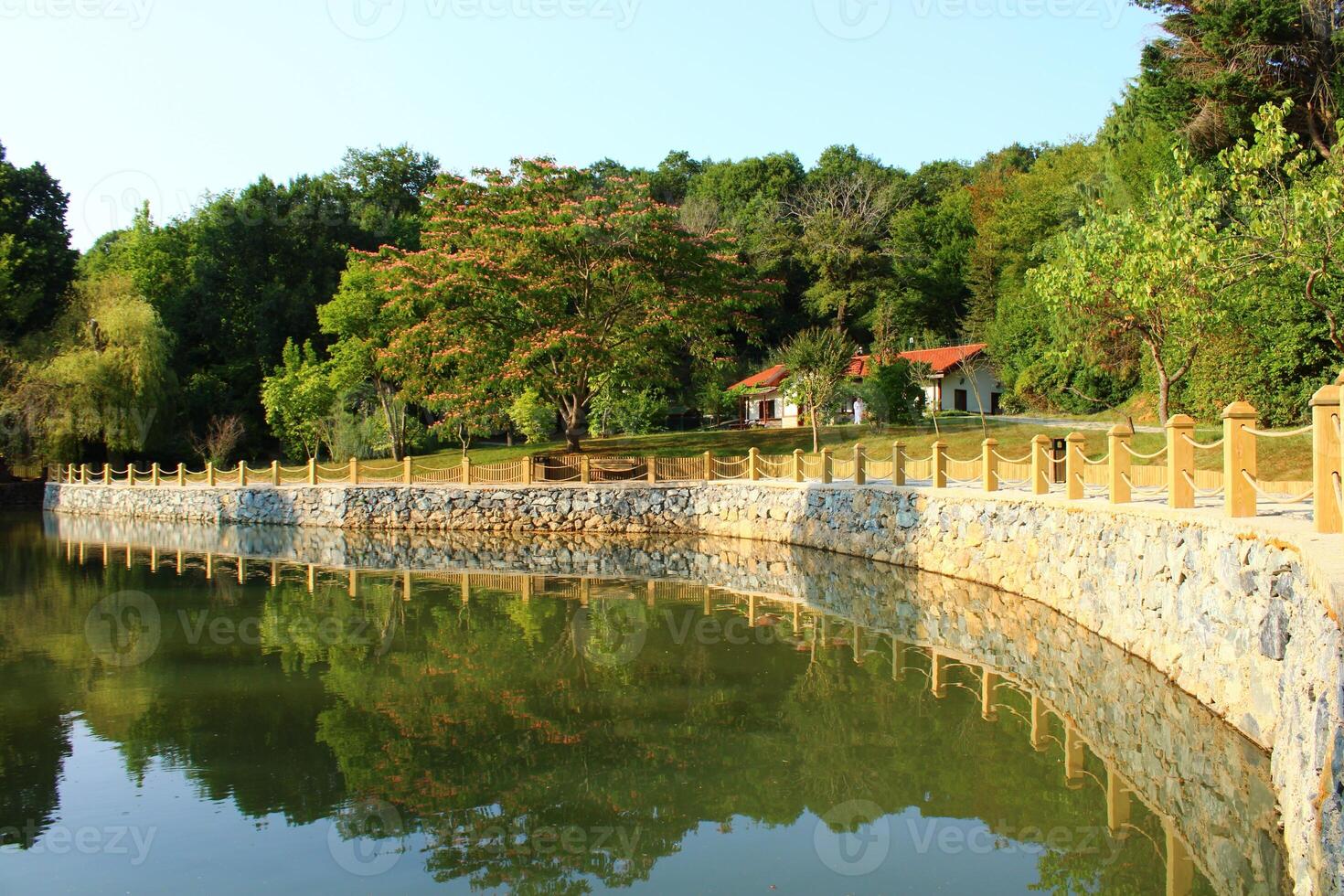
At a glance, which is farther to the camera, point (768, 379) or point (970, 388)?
point (970, 388)

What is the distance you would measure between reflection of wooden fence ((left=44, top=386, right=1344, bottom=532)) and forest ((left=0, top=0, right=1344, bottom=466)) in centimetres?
281

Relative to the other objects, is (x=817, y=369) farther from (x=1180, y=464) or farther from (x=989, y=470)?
(x=1180, y=464)

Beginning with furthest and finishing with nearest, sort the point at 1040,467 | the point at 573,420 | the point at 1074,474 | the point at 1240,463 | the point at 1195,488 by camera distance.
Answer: the point at 573,420
the point at 1040,467
the point at 1074,474
the point at 1195,488
the point at 1240,463

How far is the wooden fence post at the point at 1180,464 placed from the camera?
10703 millimetres

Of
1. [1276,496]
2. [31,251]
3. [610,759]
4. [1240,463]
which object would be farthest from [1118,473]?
[31,251]

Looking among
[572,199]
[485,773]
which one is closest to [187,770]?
[485,773]

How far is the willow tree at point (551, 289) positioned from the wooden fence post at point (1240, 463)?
2186 centimetres

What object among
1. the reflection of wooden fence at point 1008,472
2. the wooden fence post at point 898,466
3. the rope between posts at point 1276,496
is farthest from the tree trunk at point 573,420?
the rope between posts at point 1276,496

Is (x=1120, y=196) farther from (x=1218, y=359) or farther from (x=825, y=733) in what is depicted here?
(x=825, y=733)

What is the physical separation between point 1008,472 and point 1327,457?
13505 mm

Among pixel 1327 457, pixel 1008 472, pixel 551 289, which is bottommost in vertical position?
pixel 1008 472

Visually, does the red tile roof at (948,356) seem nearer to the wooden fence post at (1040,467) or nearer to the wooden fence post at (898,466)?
the wooden fence post at (898,466)

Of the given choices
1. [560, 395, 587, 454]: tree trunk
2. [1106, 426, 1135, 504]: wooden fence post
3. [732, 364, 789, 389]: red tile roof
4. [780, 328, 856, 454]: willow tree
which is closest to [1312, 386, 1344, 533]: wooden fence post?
[1106, 426, 1135, 504]: wooden fence post

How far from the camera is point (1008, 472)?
21.0 meters
